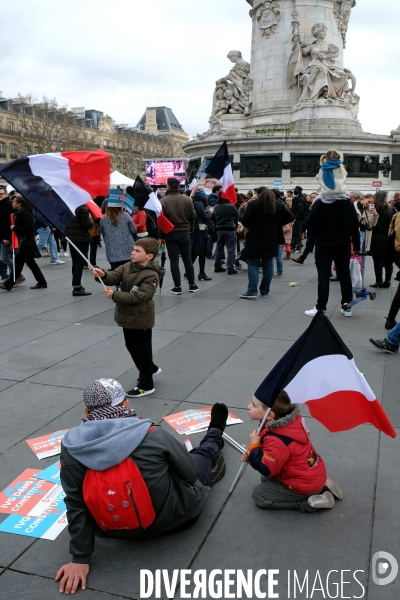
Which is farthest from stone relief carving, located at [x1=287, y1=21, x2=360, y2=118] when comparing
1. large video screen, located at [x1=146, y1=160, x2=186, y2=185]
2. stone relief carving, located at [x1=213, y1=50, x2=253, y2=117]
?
large video screen, located at [x1=146, y1=160, x2=186, y2=185]

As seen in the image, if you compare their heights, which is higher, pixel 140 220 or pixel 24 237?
pixel 140 220

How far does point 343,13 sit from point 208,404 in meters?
27.9

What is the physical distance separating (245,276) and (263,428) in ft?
30.4

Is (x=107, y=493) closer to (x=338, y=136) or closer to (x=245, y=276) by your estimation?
(x=245, y=276)

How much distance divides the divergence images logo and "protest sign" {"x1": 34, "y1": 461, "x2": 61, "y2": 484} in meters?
2.03

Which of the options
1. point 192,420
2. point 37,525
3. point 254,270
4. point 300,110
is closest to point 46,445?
point 37,525

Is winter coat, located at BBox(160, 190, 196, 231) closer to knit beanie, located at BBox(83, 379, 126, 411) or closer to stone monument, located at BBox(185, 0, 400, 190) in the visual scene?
knit beanie, located at BBox(83, 379, 126, 411)

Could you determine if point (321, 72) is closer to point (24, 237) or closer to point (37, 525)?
point (24, 237)

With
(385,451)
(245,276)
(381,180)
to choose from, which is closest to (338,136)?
(381,180)

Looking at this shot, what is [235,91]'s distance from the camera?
94.6 ft

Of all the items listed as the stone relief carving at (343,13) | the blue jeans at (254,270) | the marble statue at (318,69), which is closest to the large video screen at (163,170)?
the marble statue at (318,69)

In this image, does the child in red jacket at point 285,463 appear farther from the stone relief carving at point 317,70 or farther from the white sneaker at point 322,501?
the stone relief carving at point 317,70

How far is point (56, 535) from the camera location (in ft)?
10.6

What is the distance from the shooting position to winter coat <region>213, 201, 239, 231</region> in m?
12.2
